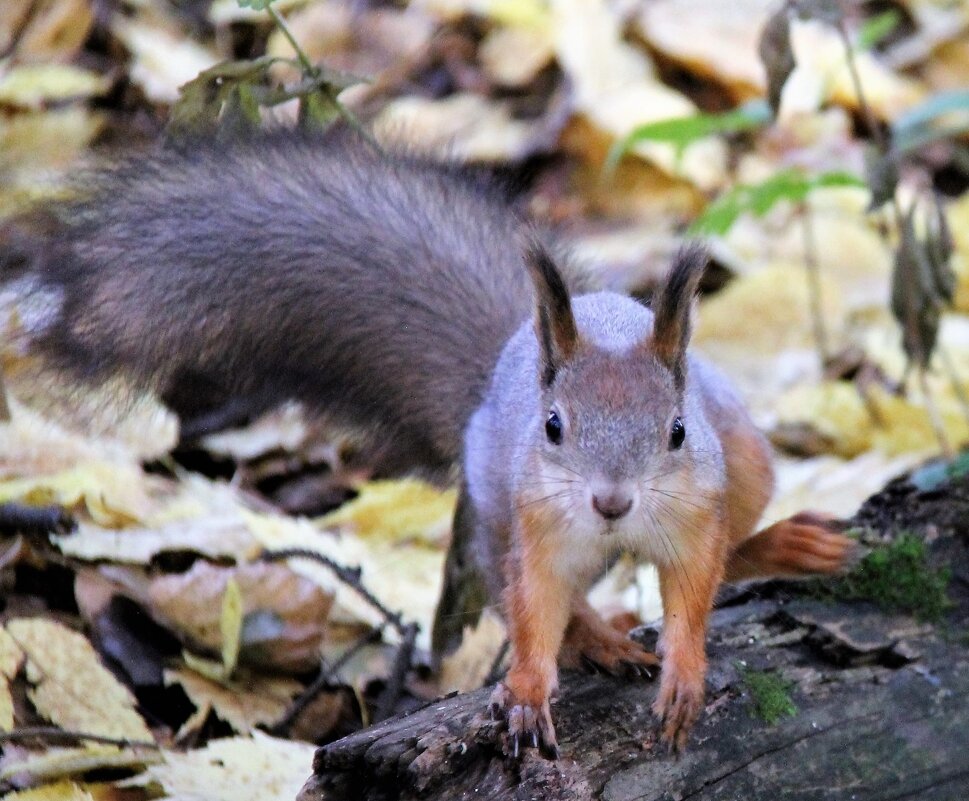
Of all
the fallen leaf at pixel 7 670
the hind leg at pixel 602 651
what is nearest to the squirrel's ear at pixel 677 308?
the hind leg at pixel 602 651

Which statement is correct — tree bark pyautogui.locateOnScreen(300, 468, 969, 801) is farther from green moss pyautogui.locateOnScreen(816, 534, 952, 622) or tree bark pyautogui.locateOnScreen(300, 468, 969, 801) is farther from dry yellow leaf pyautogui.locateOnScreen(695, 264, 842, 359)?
dry yellow leaf pyautogui.locateOnScreen(695, 264, 842, 359)

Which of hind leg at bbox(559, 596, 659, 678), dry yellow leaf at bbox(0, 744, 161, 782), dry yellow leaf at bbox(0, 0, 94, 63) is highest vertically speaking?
dry yellow leaf at bbox(0, 0, 94, 63)

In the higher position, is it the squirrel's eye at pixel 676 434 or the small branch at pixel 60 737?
the squirrel's eye at pixel 676 434

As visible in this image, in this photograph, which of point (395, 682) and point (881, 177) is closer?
point (395, 682)

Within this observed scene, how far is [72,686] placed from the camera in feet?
6.76

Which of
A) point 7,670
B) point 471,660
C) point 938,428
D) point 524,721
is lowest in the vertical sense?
point 938,428

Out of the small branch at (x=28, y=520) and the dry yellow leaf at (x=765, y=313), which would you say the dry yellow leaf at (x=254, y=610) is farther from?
the dry yellow leaf at (x=765, y=313)

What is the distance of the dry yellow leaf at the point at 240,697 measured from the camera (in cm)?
222

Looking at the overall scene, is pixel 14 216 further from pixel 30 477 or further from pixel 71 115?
pixel 71 115

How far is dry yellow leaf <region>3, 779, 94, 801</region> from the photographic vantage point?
1.78 meters

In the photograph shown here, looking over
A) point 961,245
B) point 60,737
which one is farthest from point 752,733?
point 961,245

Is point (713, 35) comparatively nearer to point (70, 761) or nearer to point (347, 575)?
point (347, 575)

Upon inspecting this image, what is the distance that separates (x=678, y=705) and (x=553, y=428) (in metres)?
0.38

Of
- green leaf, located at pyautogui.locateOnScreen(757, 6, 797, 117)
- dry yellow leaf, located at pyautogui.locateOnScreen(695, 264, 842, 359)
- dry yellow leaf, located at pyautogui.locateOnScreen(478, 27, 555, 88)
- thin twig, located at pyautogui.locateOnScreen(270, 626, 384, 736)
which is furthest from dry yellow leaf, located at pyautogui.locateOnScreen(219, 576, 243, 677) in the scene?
dry yellow leaf, located at pyautogui.locateOnScreen(478, 27, 555, 88)
